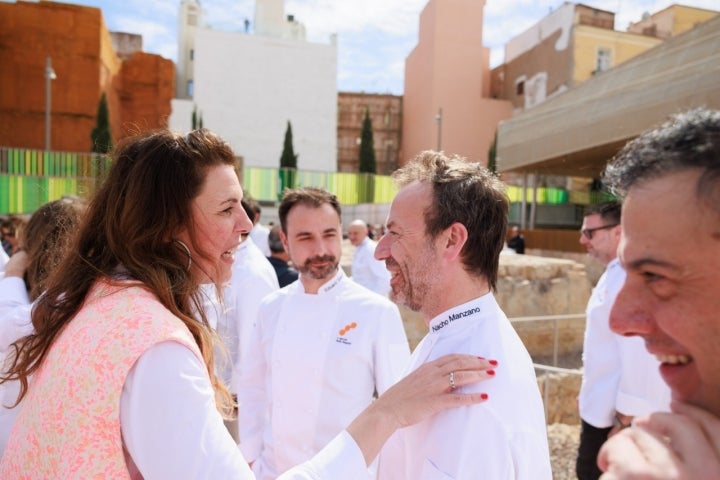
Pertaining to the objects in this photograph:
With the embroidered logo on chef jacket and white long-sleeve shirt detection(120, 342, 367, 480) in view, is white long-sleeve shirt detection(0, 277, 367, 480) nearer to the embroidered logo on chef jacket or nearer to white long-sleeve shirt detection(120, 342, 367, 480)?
white long-sleeve shirt detection(120, 342, 367, 480)

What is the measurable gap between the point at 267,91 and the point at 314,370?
38537 mm

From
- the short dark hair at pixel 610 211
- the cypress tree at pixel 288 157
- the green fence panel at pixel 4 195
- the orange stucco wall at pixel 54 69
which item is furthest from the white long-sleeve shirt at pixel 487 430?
the orange stucco wall at pixel 54 69

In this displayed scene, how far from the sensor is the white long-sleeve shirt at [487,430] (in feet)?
4.67

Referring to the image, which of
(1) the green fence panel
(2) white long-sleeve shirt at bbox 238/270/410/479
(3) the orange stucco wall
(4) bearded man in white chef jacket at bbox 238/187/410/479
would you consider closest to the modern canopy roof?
(4) bearded man in white chef jacket at bbox 238/187/410/479

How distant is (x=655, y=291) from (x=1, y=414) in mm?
2656

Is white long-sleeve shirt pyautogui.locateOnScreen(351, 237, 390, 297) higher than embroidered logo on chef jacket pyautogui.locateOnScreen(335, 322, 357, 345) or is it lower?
lower

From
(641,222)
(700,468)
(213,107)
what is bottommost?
(700,468)

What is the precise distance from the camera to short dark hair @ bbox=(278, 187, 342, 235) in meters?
3.50

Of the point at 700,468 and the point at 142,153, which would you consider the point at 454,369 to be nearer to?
the point at 700,468

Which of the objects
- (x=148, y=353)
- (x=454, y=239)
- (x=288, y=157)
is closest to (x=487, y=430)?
(x=454, y=239)

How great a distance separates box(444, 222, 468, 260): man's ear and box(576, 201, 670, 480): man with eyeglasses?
1.95 metres

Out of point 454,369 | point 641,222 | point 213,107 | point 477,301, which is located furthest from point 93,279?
point 213,107

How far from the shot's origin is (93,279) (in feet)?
4.90

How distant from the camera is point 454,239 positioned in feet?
5.98
